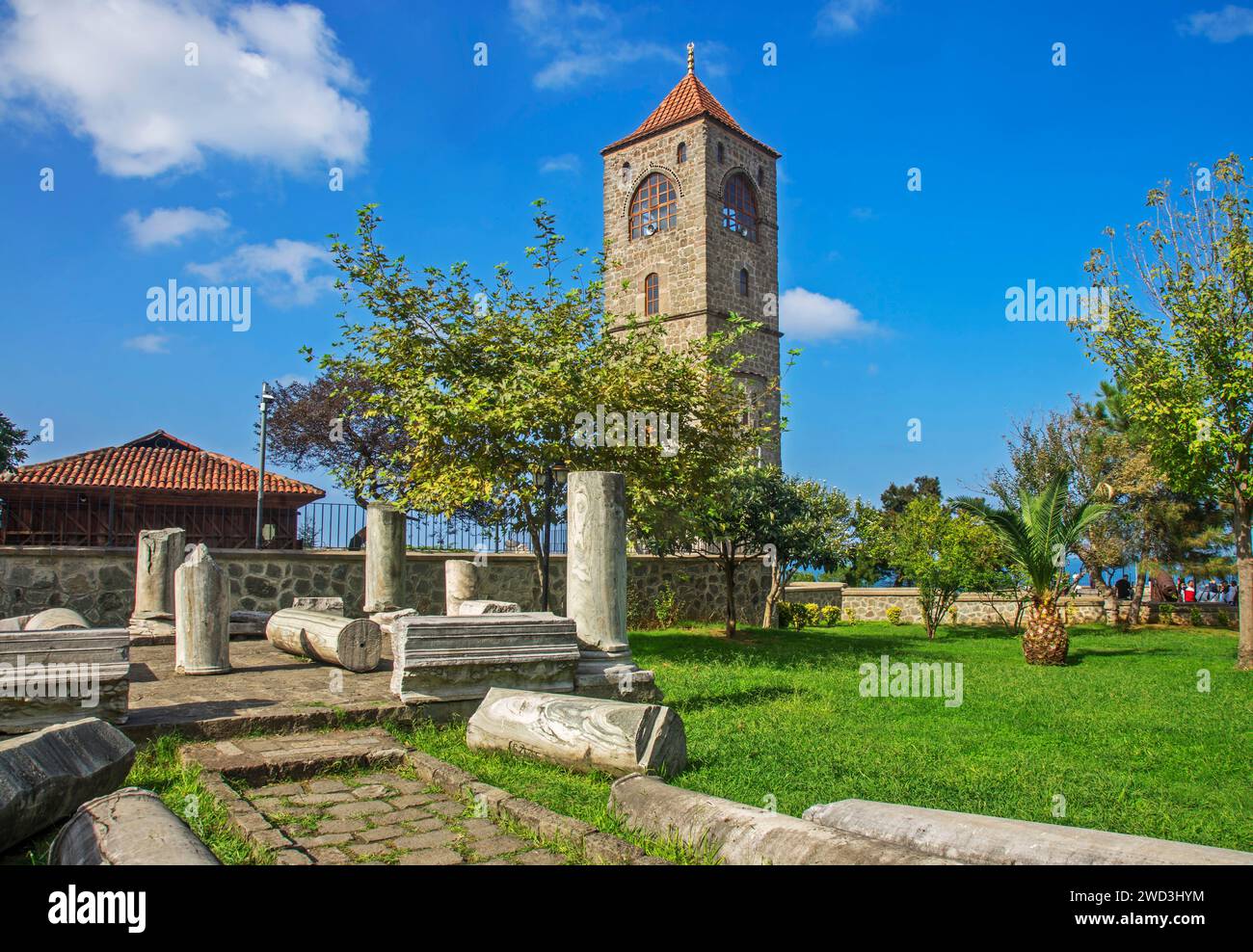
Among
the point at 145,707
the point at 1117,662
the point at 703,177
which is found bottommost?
the point at 1117,662

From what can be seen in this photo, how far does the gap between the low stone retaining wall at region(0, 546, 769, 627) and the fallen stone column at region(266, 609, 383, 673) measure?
3.92 feet

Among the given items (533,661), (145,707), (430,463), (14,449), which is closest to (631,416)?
(430,463)

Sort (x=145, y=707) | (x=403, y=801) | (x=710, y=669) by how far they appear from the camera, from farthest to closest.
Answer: (x=710, y=669), (x=145, y=707), (x=403, y=801)

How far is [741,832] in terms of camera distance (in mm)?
3842

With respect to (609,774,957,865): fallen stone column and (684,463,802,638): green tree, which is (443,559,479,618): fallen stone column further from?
(609,774,957,865): fallen stone column

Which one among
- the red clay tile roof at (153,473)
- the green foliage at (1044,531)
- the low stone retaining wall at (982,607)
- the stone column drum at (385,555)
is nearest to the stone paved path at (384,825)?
the stone column drum at (385,555)

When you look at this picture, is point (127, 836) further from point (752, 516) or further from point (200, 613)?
point (752, 516)

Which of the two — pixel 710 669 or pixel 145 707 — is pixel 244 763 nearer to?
pixel 145 707

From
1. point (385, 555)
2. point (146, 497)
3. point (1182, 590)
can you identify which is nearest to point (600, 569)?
point (385, 555)

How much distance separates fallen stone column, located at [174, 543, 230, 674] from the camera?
854cm

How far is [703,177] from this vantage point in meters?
30.8

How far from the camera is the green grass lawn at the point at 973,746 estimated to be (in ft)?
16.9

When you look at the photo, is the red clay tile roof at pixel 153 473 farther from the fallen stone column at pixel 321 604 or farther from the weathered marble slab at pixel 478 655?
the weathered marble slab at pixel 478 655
